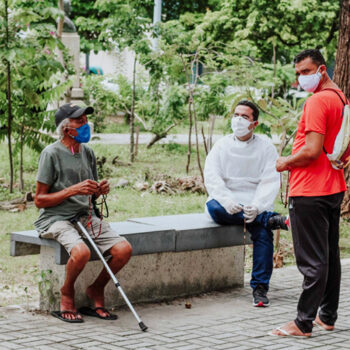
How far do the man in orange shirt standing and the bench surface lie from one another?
1296 mm

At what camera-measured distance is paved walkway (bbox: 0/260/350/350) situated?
5.70 metres

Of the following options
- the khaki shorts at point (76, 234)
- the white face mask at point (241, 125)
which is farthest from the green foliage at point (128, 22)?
the khaki shorts at point (76, 234)

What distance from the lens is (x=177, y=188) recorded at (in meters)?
13.0

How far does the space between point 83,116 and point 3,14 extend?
4880mm

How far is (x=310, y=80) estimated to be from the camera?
600cm

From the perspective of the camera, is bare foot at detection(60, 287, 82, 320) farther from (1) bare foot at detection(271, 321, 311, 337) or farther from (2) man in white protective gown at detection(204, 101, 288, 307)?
(2) man in white protective gown at detection(204, 101, 288, 307)

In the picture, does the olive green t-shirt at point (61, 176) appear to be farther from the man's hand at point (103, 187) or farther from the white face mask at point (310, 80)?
the white face mask at point (310, 80)

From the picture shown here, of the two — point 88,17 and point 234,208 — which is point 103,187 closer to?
→ point 234,208

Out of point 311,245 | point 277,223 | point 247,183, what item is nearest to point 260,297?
point 277,223

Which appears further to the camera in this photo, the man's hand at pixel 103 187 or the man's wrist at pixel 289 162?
the man's hand at pixel 103 187

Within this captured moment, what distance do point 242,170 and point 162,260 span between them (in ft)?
3.35

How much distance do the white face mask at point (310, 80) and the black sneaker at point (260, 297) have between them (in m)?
1.84

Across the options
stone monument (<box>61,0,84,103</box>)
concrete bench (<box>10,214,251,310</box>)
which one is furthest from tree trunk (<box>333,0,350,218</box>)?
stone monument (<box>61,0,84,103</box>)

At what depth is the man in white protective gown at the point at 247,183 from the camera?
7.13 metres
